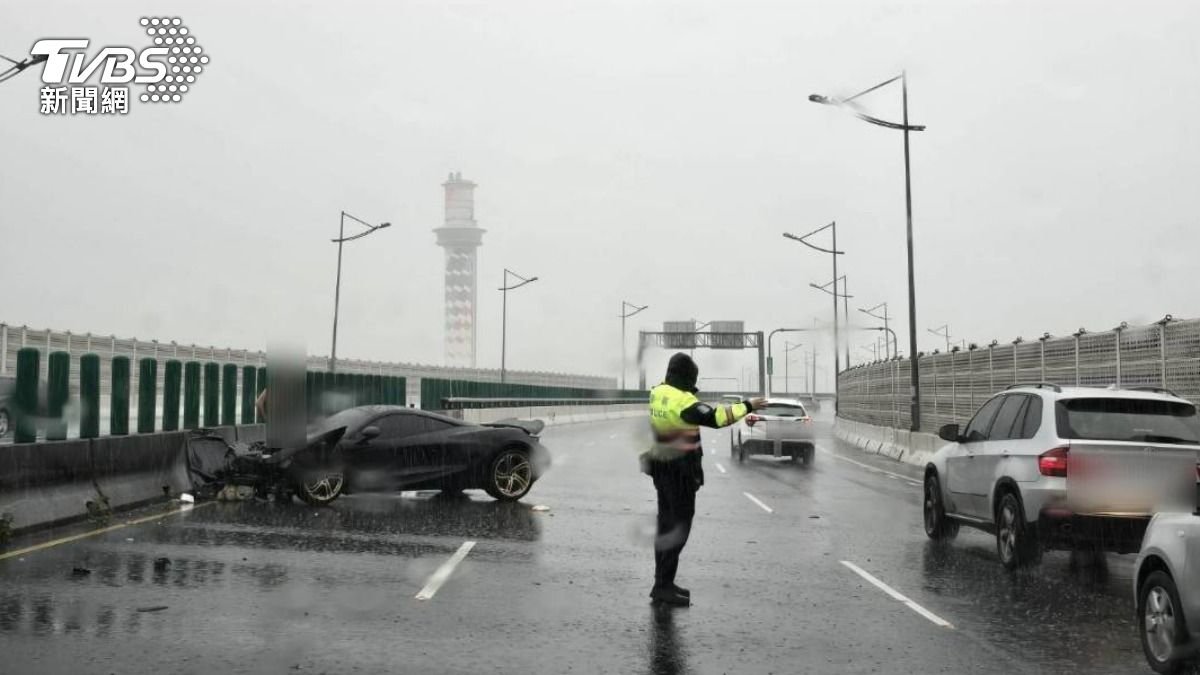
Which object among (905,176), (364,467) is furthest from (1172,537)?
(905,176)

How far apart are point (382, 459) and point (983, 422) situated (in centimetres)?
791

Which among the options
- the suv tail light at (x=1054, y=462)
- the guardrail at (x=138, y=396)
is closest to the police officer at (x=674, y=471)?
the suv tail light at (x=1054, y=462)

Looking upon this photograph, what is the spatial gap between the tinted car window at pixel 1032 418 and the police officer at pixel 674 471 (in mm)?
3556

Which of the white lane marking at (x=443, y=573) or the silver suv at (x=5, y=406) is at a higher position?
the silver suv at (x=5, y=406)

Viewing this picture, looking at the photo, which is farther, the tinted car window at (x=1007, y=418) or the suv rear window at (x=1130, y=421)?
the tinted car window at (x=1007, y=418)

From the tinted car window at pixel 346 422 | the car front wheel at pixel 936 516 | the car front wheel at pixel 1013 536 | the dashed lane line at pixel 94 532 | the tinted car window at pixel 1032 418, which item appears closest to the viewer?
the car front wheel at pixel 1013 536

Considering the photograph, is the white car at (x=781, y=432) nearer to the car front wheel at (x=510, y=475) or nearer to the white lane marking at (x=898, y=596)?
the car front wheel at (x=510, y=475)

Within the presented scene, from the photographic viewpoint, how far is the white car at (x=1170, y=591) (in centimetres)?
601

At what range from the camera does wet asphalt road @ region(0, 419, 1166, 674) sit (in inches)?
257

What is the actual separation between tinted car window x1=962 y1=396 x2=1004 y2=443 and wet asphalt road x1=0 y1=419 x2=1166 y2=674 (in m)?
1.25

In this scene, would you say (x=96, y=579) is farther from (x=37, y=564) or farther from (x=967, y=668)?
(x=967, y=668)

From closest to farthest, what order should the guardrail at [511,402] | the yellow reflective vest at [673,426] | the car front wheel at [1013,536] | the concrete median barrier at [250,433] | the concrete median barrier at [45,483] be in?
the yellow reflective vest at [673,426] < the car front wheel at [1013,536] < the concrete median barrier at [45,483] < the concrete median barrier at [250,433] < the guardrail at [511,402]

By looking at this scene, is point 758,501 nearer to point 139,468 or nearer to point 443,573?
point 443,573

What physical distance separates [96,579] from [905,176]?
24515 mm
